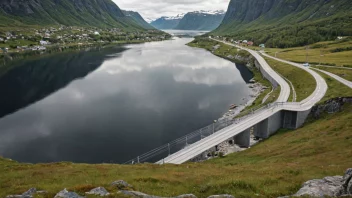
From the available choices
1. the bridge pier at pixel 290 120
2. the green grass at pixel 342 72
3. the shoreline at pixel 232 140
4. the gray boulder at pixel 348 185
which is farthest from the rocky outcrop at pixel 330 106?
the gray boulder at pixel 348 185

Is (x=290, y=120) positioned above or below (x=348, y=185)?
below

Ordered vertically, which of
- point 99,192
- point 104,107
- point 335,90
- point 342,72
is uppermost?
point 342,72

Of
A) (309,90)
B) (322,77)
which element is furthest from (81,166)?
(322,77)

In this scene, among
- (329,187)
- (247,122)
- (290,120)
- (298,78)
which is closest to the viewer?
(329,187)

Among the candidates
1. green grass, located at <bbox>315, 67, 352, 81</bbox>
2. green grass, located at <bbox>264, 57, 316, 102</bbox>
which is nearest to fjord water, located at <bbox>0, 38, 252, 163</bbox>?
green grass, located at <bbox>264, 57, 316, 102</bbox>

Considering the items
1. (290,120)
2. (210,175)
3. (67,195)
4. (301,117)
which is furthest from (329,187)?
(290,120)

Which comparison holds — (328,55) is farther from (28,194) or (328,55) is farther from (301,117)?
(28,194)
